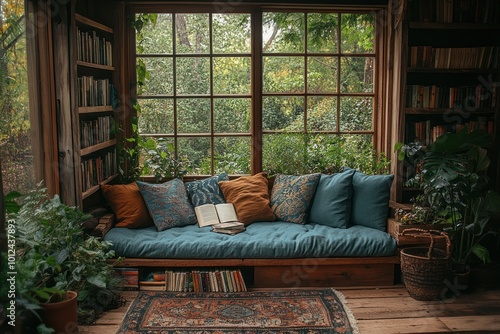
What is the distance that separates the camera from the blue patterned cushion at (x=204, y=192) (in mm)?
4969

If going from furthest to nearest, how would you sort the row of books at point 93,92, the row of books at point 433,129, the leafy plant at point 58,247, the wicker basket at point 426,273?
the row of books at point 433,129 → the row of books at point 93,92 → the wicker basket at point 426,273 → the leafy plant at point 58,247

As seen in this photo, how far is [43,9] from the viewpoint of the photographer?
3.85 metres

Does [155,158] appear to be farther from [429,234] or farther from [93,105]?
[429,234]

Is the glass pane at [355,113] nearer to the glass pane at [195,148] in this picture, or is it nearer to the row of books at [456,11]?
the row of books at [456,11]

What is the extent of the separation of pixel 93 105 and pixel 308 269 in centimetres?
228

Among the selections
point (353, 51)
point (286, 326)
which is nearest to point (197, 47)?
point (353, 51)

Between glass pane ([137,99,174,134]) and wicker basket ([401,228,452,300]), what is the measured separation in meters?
2.49

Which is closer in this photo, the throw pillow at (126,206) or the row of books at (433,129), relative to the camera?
Answer: the throw pillow at (126,206)

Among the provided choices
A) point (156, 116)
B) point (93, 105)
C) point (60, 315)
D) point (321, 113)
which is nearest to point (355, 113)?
point (321, 113)

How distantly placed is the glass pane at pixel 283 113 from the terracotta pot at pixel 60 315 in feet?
8.56

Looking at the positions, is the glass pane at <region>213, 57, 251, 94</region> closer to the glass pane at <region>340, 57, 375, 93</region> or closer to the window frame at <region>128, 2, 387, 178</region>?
the window frame at <region>128, 2, 387, 178</region>

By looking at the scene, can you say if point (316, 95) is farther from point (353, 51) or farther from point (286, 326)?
point (286, 326)

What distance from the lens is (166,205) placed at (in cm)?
473

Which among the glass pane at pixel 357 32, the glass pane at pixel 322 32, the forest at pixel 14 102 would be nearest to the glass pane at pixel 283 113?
the glass pane at pixel 322 32
